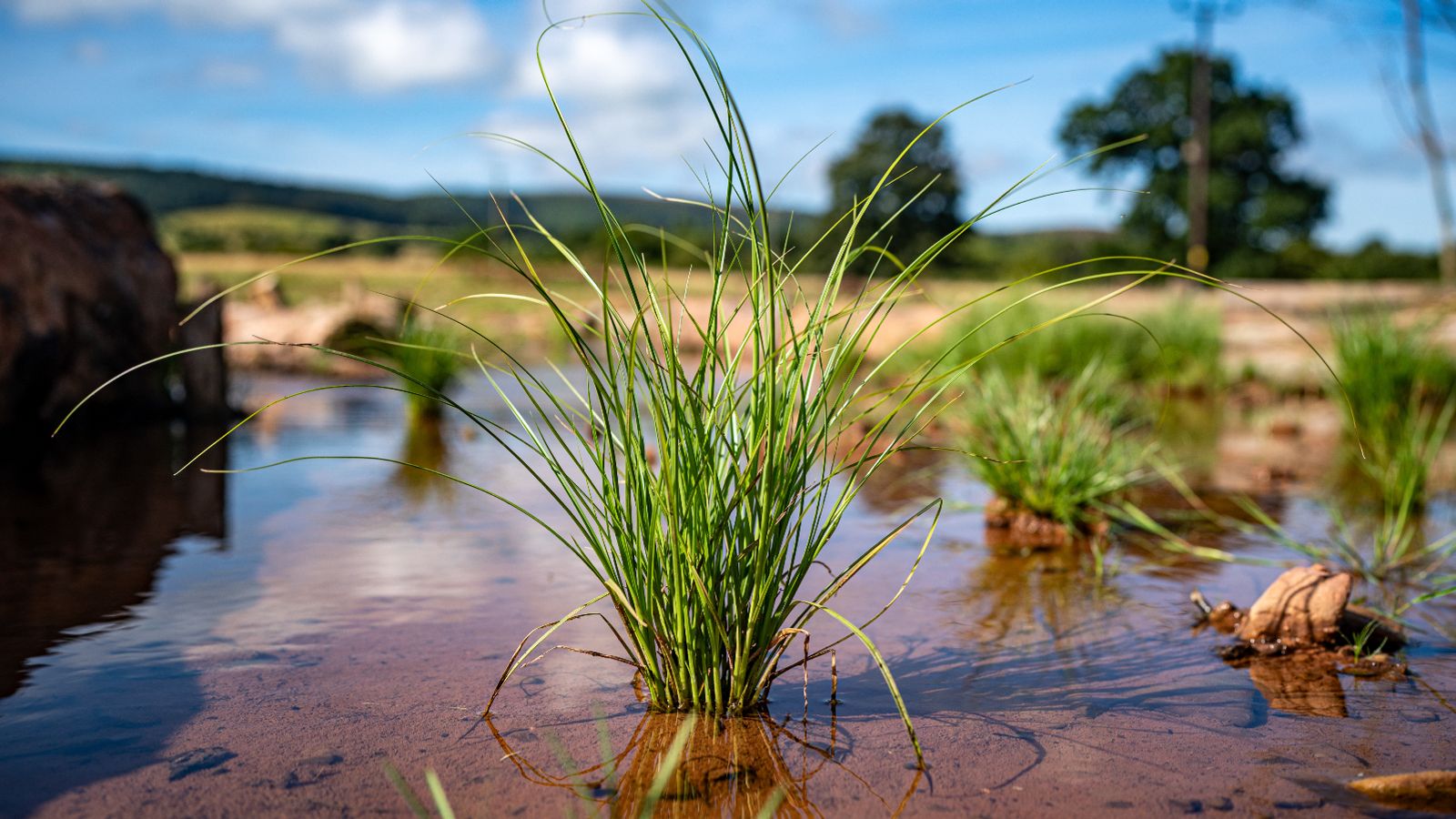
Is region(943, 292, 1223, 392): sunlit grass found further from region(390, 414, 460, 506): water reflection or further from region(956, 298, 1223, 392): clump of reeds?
region(390, 414, 460, 506): water reflection

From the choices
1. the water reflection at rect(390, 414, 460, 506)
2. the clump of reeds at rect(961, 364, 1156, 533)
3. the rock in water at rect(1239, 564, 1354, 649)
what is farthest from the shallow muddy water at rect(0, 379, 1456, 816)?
the water reflection at rect(390, 414, 460, 506)

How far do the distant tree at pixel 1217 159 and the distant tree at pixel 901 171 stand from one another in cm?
1815

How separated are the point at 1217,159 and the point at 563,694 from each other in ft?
136

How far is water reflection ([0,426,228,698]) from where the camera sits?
2.89 m

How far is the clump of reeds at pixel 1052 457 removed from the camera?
4023 mm

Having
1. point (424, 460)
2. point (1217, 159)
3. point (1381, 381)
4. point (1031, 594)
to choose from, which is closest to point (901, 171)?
point (1381, 381)

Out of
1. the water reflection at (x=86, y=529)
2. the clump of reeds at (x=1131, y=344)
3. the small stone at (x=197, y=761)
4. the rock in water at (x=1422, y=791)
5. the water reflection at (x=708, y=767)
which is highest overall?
the clump of reeds at (x=1131, y=344)

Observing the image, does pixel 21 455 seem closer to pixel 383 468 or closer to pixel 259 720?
pixel 383 468

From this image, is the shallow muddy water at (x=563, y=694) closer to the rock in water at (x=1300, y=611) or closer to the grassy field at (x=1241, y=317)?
the rock in water at (x=1300, y=611)

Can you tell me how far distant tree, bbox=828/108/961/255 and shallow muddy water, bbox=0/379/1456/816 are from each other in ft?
24.3

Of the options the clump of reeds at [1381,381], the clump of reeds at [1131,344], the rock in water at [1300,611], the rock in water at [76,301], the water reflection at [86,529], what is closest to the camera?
the rock in water at [1300,611]

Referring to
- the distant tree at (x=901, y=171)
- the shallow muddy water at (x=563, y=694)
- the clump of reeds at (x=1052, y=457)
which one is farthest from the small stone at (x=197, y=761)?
the distant tree at (x=901, y=171)

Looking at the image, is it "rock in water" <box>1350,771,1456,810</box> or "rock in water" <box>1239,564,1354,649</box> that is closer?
"rock in water" <box>1350,771,1456,810</box>

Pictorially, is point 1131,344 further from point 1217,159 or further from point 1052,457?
point 1217,159
